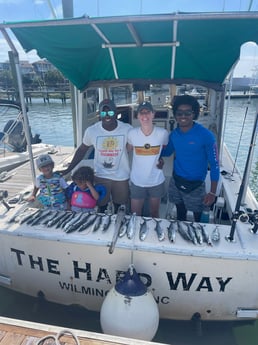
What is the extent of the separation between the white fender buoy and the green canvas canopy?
223cm

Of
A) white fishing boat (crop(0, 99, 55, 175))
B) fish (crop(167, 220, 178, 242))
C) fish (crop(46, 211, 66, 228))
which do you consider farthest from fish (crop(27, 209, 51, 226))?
white fishing boat (crop(0, 99, 55, 175))

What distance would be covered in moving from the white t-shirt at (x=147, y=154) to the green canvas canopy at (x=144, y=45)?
3.65 ft

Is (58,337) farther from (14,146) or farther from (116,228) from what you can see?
(14,146)

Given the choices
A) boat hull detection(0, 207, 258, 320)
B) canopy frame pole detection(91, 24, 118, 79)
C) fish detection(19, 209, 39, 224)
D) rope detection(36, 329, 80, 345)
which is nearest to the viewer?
rope detection(36, 329, 80, 345)

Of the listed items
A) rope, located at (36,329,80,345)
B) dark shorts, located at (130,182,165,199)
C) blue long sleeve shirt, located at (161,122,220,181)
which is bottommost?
rope, located at (36,329,80,345)

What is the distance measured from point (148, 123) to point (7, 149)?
8.62 metres

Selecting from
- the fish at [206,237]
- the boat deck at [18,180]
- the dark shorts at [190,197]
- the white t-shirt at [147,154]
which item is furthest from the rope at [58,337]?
the boat deck at [18,180]

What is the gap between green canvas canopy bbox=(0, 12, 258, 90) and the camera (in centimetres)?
264

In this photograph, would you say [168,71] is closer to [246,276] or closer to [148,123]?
[148,123]

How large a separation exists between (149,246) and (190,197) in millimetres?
954

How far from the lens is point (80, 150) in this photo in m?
3.57

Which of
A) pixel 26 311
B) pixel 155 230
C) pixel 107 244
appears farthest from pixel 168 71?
pixel 26 311

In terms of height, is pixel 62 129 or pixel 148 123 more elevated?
pixel 148 123

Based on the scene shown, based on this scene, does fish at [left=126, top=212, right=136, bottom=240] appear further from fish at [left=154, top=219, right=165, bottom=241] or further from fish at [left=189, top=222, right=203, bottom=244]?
fish at [left=189, top=222, right=203, bottom=244]
